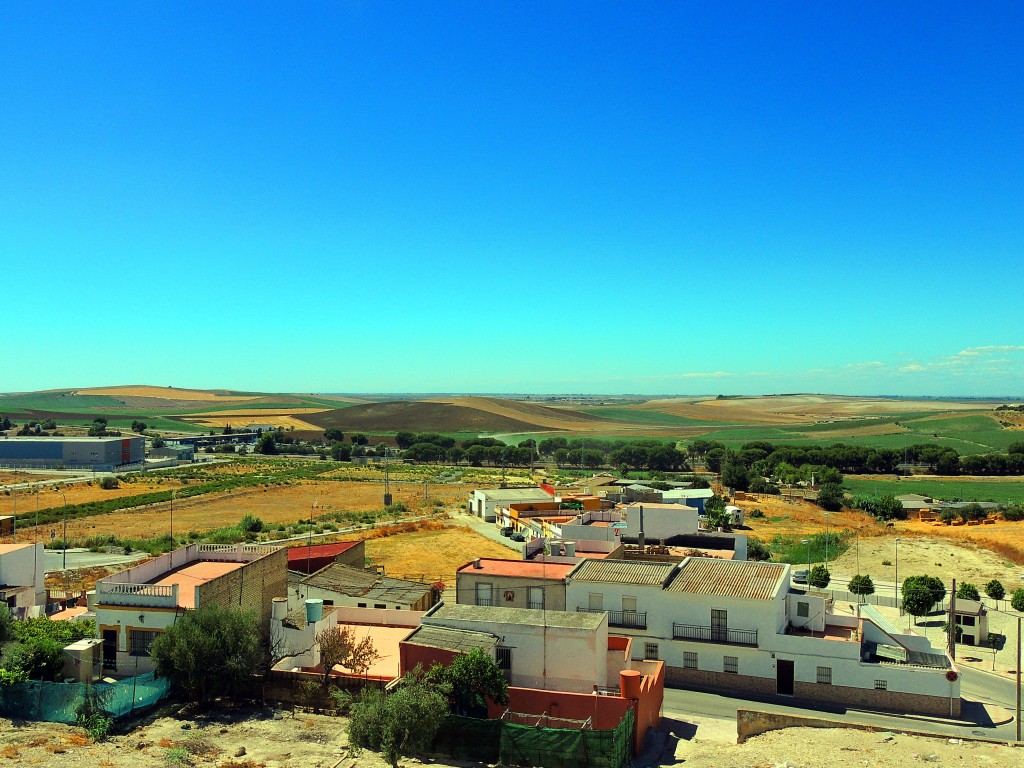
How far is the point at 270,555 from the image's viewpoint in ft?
93.3

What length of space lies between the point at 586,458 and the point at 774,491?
42.1m

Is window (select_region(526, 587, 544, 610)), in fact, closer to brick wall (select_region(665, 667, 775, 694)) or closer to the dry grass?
brick wall (select_region(665, 667, 775, 694))

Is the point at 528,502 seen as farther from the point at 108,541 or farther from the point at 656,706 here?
the point at 656,706

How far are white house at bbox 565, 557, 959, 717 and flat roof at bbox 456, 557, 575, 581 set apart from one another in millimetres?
1118

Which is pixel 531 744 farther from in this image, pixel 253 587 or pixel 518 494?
pixel 518 494

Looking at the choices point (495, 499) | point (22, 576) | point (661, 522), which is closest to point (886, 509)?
point (495, 499)

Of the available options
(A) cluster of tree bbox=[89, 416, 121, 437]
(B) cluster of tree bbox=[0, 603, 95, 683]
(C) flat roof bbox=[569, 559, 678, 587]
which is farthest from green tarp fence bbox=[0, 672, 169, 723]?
(A) cluster of tree bbox=[89, 416, 121, 437]

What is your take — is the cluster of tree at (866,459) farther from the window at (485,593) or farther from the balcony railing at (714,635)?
the window at (485,593)

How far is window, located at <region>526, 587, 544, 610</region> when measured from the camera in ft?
95.4

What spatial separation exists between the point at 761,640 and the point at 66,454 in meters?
105

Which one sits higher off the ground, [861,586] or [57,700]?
[57,700]

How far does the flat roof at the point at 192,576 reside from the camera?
24513mm

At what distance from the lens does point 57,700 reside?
68.3 feet

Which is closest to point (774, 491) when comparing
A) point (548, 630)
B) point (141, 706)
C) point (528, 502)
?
point (528, 502)
